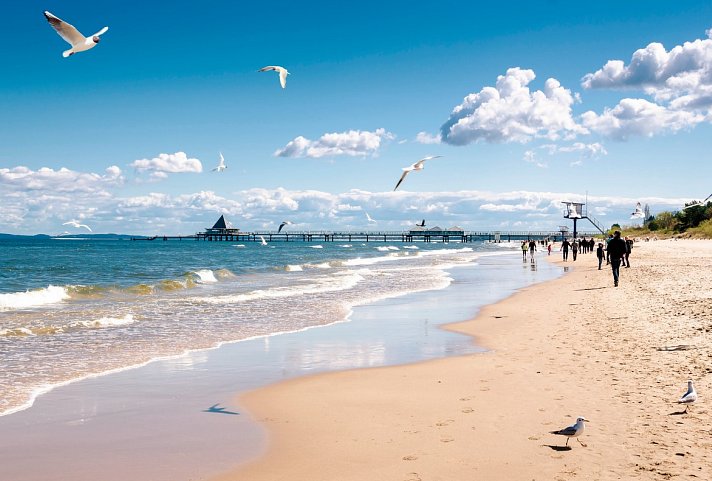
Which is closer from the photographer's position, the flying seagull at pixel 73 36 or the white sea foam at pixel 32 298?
the flying seagull at pixel 73 36

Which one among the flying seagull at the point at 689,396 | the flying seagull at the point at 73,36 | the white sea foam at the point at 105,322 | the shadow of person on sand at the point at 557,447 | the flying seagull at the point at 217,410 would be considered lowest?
the flying seagull at the point at 217,410

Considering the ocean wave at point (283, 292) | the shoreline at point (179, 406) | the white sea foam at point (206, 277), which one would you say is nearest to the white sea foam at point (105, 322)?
the shoreline at point (179, 406)

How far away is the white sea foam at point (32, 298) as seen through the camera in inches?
821

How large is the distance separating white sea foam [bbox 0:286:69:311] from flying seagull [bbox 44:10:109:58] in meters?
12.5

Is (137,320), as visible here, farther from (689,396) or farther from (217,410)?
(689,396)

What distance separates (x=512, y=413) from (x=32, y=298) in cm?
2053

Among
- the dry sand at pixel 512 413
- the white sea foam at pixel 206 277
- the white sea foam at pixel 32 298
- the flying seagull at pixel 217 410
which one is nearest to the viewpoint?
the dry sand at pixel 512 413

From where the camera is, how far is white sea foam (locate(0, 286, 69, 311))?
20.9 meters

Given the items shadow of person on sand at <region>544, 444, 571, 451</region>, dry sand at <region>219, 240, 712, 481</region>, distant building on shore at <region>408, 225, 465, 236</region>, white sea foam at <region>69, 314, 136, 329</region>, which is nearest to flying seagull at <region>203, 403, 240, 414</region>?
dry sand at <region>219, 240, 712, 481</region>

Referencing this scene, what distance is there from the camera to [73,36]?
1045cm

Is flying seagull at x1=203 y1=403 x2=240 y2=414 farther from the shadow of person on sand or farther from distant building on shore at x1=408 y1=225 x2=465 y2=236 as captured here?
distant building on shore at x1=408 y1=225 x2=465 y2=236

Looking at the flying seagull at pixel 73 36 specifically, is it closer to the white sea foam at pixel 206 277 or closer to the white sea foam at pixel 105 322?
the white sea foam at pixel 105 322

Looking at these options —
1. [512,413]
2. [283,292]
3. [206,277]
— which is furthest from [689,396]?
[206,277]

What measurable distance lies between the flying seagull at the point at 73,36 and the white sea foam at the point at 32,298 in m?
12.5
